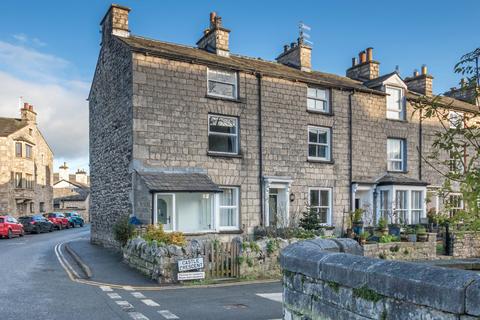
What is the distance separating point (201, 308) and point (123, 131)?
10849 millimetres

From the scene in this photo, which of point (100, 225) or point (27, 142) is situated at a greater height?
point (27, 142)

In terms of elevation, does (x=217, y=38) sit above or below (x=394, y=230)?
above

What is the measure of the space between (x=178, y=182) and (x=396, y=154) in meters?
13.4

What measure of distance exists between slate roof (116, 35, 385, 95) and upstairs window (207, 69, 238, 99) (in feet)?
1.57

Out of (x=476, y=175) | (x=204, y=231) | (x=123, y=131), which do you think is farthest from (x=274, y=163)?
(x=476, y=175)

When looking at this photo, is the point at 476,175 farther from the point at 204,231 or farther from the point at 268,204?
the point at 268,204

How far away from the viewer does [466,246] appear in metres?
18.4

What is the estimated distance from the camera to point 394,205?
2269 cm

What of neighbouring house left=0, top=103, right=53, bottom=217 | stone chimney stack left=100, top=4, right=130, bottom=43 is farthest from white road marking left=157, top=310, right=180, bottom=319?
neighbouring house left=0, top=103, right=53, bottom=217

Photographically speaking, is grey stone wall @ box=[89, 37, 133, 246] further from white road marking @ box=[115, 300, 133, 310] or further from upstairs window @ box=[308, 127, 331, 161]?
upstairs window @ box=[308, 127, 331, 161]

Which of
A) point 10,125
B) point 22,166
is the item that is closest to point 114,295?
point 22,166

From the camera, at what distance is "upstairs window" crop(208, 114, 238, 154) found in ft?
62.8

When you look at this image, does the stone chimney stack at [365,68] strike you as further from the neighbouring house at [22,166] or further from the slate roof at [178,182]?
the neighbouring house at [22,166]

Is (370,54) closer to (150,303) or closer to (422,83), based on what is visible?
(422,83)
